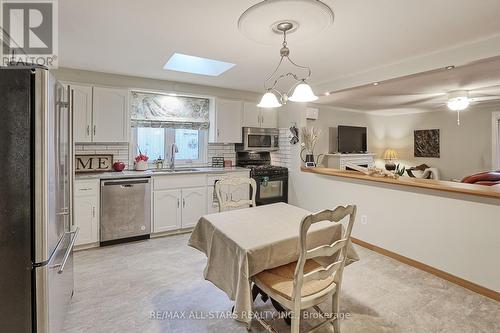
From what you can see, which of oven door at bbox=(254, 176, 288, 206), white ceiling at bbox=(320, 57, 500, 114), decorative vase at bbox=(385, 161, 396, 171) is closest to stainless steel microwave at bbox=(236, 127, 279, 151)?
oven door at bbox=(254, 176, 288, 206)

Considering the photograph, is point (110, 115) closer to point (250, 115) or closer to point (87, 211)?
point (87, 211)

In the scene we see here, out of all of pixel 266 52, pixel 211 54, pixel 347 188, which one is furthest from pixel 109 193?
pixel 347 188

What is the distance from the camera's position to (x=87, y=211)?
10.9 feet

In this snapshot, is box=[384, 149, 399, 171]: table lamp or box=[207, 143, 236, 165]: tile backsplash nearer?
box=[207, 143, 236, 165]: tile backsplash

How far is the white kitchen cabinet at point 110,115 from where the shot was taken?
3643 mm

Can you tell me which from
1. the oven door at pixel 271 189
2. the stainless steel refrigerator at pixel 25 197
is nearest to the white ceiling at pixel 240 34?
the stainless steel refrigerator at pixel 25 197

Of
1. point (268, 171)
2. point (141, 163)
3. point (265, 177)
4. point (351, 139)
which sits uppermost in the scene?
point (351, 139)

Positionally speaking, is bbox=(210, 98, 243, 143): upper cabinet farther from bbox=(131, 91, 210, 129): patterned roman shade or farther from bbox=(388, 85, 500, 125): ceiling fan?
bbox=(388, 85, 500, 125): ceiling fan

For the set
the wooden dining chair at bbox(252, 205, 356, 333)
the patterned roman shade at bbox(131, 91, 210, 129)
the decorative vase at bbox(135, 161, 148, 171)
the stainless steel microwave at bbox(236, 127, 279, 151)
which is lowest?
the wooden dining chair at bbox(252, 205, 356, 333)

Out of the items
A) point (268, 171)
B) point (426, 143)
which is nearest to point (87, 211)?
point (268, 171)

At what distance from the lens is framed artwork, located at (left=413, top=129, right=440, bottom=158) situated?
6.60 meters

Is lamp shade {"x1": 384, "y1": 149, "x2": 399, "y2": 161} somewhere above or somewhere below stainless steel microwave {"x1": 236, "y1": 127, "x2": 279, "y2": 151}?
below

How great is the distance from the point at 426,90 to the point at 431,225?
268 centimetres

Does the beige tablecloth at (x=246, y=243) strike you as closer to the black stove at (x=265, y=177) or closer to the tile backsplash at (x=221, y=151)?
the black stove at (x=265, y=177)
